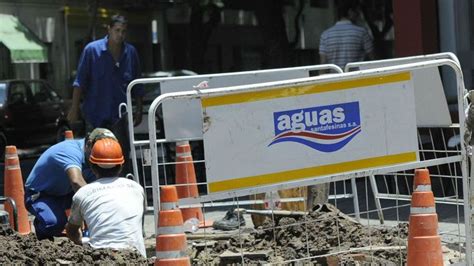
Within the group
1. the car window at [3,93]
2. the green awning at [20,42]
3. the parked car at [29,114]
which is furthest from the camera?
the green awning at [20,42]

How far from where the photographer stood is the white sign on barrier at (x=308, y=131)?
232 inches

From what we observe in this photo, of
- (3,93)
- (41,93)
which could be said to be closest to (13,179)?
(3,93)

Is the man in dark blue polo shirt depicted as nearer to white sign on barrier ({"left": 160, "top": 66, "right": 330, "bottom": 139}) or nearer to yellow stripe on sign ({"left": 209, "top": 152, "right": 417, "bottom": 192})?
white sign on barrier ({"left": 160, "top": 66, "right": 330, "bottom": 139})

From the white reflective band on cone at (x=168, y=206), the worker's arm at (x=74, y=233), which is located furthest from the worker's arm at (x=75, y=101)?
the white reflective band on cone at (x=168, y=206)

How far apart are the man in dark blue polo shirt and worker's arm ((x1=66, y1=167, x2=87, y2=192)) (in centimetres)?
256

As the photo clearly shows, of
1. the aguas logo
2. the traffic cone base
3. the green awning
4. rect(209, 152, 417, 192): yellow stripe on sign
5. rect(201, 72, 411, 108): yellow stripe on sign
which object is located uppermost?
the green awning

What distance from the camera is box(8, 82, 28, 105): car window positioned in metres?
21.6

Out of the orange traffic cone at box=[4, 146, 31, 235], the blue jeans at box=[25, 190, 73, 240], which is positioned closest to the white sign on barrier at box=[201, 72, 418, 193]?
the blue jeans at box=[25, 190, 73, 240]

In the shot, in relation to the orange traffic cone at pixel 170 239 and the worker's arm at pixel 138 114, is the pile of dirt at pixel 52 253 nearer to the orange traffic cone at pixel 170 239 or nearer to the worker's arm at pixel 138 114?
the orange traffic cone at pixel 170 239

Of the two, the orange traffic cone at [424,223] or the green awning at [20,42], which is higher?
the green awning at [20,42]

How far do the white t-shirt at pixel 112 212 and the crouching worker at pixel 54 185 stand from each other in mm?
1073

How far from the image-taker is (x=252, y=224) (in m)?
8.86

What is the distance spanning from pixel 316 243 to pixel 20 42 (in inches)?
1001

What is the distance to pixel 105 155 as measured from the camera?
6340mm
